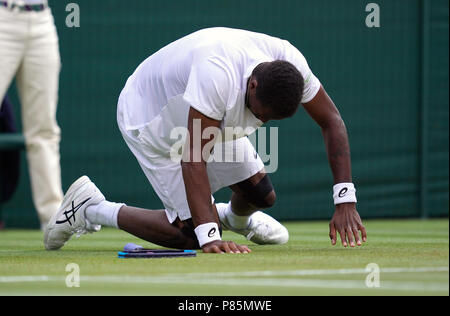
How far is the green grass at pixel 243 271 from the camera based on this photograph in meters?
3.56

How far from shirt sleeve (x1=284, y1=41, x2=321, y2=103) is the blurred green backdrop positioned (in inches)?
169

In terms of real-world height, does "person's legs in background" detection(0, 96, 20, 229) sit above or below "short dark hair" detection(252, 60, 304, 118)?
below

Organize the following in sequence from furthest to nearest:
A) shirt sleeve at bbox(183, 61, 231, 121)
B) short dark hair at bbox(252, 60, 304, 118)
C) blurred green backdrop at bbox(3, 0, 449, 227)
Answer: blurred green backdrop at bbox(3, 0, 449, 227), shirt sleeve at bbox(183, 61, 231, 121), short dark hair at bbox(252, 60, 304, 118)

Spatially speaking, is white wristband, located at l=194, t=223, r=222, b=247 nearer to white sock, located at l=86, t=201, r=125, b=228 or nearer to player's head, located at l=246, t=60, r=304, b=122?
player's head, located at l=246, t=60, r=304, b=122

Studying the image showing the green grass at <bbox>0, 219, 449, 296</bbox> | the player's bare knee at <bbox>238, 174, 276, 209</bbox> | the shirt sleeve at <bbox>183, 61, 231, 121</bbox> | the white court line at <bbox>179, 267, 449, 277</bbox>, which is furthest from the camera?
the player's bare knee at <bbox>238, 174, 276, 209</bbox>

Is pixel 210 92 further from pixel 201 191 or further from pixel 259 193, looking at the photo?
pixel 259 193

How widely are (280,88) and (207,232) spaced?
31.7 inches

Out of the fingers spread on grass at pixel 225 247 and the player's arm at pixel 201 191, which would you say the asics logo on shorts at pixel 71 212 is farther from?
the fingers spread on grass at pixel 225 247

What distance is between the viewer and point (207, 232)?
16.0ft

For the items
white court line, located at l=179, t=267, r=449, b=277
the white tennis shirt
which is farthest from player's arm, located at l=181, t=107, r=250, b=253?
white court line, located at l=179, t=267, r=449, b=277

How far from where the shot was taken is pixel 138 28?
936 cm

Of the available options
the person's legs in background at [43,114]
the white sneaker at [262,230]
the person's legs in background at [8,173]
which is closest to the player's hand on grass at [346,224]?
the white sneaker at [262,230]

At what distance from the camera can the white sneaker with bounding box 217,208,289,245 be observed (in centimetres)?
604
